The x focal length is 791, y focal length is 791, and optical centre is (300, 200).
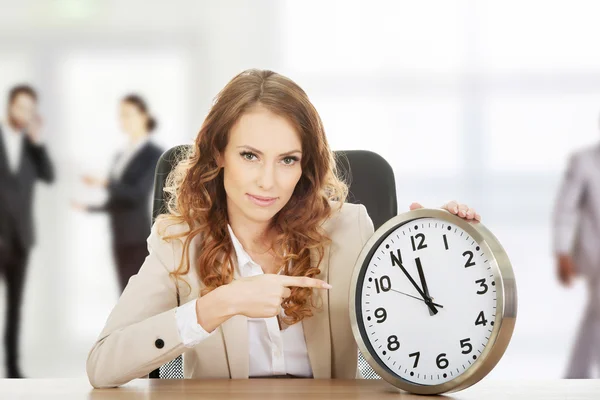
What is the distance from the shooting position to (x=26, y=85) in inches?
220

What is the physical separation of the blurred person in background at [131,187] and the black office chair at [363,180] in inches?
123

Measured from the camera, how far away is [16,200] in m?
5.30

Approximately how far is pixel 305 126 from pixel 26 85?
14.3ft

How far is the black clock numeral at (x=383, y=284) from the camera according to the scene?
1382 mm

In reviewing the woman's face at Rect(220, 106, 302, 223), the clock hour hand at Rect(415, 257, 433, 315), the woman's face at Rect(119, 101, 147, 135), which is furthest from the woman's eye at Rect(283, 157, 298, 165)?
the woman's face at Rect(119, 101, 147, 135)

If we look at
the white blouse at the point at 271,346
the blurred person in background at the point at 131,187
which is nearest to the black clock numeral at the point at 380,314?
the white blouse at the point at 271,346

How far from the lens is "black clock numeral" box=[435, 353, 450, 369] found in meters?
1.31

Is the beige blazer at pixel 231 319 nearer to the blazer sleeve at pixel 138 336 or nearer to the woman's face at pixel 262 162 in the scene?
the blazer sleeve at pixel 138 336

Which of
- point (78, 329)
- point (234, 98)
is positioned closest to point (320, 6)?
point (78, 329)

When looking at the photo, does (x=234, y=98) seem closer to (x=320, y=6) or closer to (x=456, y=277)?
(x=456, y=277)

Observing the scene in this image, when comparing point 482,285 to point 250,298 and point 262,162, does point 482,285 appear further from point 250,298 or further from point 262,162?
point 262,162

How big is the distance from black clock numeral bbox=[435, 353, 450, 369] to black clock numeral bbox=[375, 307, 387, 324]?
0.12m

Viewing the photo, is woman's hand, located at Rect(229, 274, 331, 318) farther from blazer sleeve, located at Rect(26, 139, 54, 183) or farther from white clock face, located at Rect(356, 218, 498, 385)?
blazer sleeve, located at Rect(26, 139, 54, 183)

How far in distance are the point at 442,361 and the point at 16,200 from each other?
4.54 m
